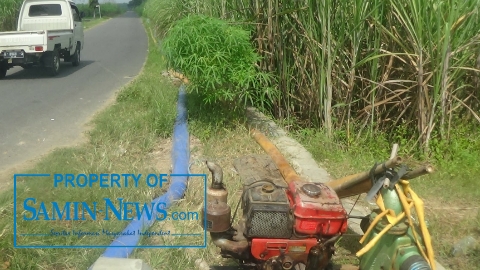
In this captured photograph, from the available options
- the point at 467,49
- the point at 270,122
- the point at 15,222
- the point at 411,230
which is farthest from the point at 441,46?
the point at 15,222

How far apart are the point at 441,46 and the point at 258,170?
9.05 ft

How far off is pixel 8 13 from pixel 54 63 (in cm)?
1003

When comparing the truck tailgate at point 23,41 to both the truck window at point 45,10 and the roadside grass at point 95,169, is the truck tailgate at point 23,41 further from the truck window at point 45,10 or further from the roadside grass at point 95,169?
the roadside grass at point 95,169

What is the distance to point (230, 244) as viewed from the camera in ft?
7.82

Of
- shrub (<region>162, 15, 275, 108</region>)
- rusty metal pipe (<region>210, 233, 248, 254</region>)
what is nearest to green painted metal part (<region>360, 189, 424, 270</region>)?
rusty metal pipe (<region>210, 233, 248, 254</region>)

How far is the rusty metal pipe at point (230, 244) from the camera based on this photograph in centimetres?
238

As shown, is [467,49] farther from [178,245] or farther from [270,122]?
[178,245]

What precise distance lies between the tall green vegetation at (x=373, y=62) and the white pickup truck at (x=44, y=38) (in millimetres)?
6071

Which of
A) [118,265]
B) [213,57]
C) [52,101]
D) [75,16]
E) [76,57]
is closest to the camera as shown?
[118,265]

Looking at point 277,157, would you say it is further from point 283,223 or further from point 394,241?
point 394,241

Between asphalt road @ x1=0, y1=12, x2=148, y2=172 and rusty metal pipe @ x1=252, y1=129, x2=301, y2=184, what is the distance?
7.15ft

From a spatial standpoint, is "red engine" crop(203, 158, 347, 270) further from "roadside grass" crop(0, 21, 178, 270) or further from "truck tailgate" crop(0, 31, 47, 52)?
"truck tailgate" crop(0, 31, 47, 52)

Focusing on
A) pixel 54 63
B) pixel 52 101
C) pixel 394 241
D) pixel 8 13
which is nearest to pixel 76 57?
pixel 54 63

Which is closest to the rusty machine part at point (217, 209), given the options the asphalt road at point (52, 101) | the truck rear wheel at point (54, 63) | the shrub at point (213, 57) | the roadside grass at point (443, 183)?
the roadside grass at point (443, 183)
